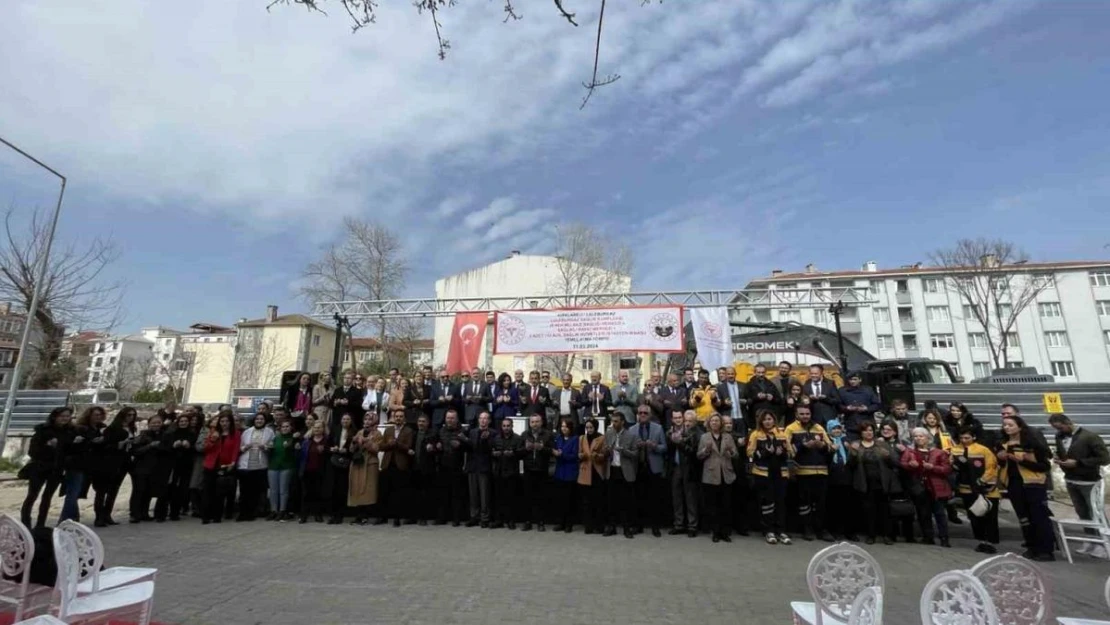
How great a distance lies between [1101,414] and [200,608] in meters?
16.9

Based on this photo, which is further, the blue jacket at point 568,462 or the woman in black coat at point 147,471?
the woman in black coat at point 147,471

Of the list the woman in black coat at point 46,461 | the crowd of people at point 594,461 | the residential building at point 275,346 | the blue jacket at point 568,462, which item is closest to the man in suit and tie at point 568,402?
the crowd of people at point 594,461

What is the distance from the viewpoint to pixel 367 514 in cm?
859

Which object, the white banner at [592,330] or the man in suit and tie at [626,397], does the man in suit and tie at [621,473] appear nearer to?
Result: the man in suit and tie at [626,397]

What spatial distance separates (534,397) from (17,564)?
671cm

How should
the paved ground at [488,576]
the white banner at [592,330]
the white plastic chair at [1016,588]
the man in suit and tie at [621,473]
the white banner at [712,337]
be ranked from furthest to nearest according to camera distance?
1. the white banner at [712,337]
2. the white banner at [592,330]
3. the man in suit and tie at [621,473]
4. the paved ground at [488,576]
5. the white plastic chair at [1016,588]

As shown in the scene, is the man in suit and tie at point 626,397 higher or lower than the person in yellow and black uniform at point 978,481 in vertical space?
higher

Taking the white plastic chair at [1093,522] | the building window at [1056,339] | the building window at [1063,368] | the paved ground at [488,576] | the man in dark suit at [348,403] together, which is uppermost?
the building window at [1056,339]

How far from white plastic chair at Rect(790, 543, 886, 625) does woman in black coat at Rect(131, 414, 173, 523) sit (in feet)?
30.8

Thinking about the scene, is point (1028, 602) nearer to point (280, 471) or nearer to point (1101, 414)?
point (280, 471)

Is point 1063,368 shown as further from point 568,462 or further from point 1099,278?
point 568,462

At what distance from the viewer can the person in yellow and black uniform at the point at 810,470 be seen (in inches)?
288

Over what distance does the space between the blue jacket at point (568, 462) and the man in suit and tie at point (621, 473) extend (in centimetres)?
49

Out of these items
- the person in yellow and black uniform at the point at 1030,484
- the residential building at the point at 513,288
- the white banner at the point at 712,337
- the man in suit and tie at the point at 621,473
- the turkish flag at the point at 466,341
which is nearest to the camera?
the person in yellow and black uniform at the point at 1030,484
